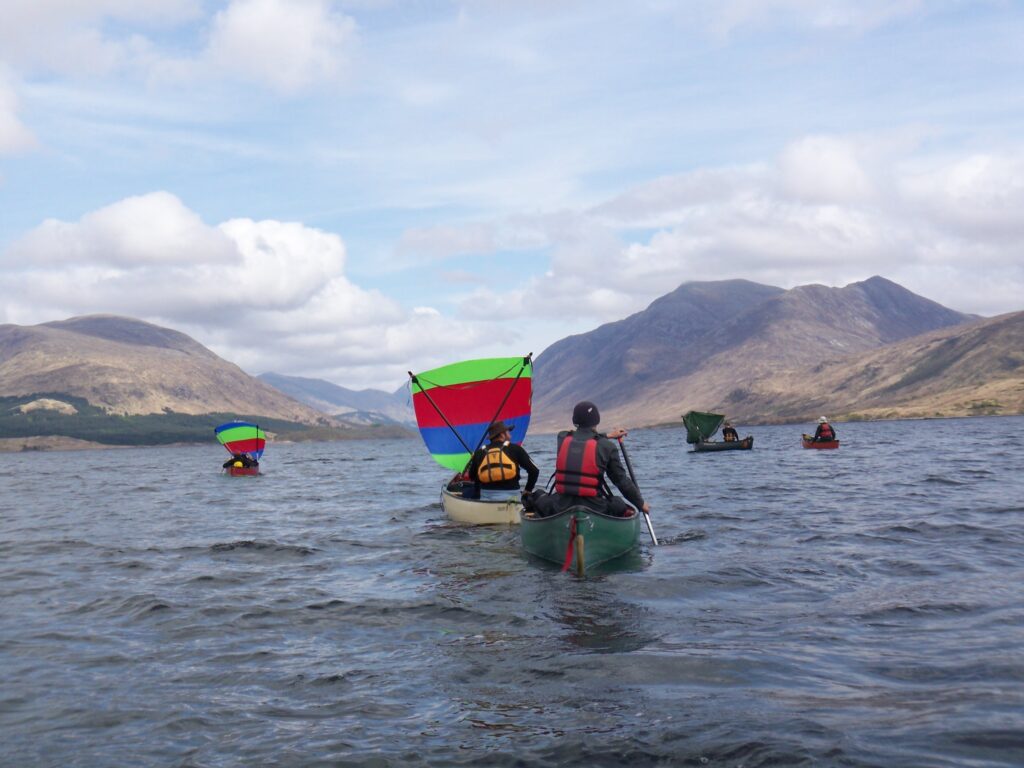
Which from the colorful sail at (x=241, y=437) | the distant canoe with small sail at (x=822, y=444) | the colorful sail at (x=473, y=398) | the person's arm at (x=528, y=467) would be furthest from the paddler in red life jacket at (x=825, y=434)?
the person's arm at (x=528, y=467)

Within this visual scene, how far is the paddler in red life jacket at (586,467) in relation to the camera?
15.6 m

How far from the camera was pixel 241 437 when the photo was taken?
6781 centimetres

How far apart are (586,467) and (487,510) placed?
7038 millimetres

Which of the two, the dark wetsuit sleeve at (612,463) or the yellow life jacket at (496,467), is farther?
the yellow life jacket at (496,467)

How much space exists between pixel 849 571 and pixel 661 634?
18.8 feet

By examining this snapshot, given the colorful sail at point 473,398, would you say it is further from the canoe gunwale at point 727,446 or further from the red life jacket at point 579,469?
the canoe gunwale at point 727,446

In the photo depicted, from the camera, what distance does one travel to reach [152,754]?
285 inches

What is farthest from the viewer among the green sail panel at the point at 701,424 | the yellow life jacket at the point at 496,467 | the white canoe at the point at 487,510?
the green sail panel at the point at 701,424

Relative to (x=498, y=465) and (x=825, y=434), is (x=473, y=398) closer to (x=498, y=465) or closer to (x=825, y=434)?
(x=498, y=465)

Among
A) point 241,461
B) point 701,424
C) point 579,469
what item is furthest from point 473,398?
point 701,424

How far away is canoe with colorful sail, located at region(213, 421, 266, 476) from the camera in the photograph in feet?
203

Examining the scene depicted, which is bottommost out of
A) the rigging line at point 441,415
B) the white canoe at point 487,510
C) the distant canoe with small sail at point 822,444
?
the white canoe at point 487,510

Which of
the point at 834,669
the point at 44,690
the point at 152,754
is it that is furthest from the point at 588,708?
the point at 44,690

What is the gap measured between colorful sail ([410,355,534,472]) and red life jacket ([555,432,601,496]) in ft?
42.1
